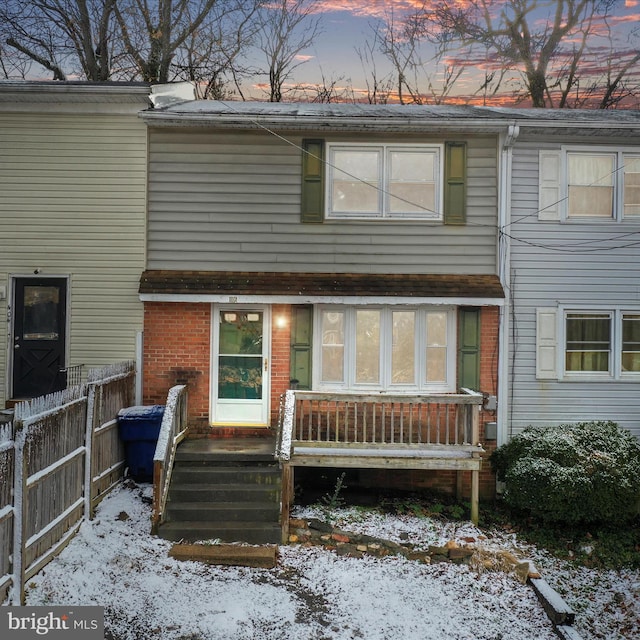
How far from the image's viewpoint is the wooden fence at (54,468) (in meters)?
5.21

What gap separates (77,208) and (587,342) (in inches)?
350

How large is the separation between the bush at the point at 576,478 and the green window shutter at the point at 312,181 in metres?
5.00

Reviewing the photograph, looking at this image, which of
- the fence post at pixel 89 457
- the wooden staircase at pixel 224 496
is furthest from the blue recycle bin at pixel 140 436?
the fence post at pixel 89 457

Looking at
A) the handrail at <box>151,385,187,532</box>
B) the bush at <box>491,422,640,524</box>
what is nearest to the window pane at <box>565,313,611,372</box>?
the bush at <box>491,422,640,524</box>

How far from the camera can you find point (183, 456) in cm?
830

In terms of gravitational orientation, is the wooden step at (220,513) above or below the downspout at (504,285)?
below

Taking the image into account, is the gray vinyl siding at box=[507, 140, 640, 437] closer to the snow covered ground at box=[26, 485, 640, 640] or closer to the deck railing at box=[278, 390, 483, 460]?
the deck railing at box=[278, 390, 483, 460]

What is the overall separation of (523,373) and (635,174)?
154 inches

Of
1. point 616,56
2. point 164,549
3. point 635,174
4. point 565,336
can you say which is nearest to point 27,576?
point 164,549

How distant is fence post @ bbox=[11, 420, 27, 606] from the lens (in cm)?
521

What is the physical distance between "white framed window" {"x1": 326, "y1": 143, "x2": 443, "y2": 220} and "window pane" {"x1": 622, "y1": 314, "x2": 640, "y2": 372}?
377 centimetres

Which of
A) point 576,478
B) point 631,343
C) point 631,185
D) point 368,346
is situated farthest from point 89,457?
point 631,185

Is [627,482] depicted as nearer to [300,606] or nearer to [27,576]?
[300,606]

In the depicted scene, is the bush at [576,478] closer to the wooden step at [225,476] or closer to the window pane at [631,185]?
the wooden step at [225,476]
